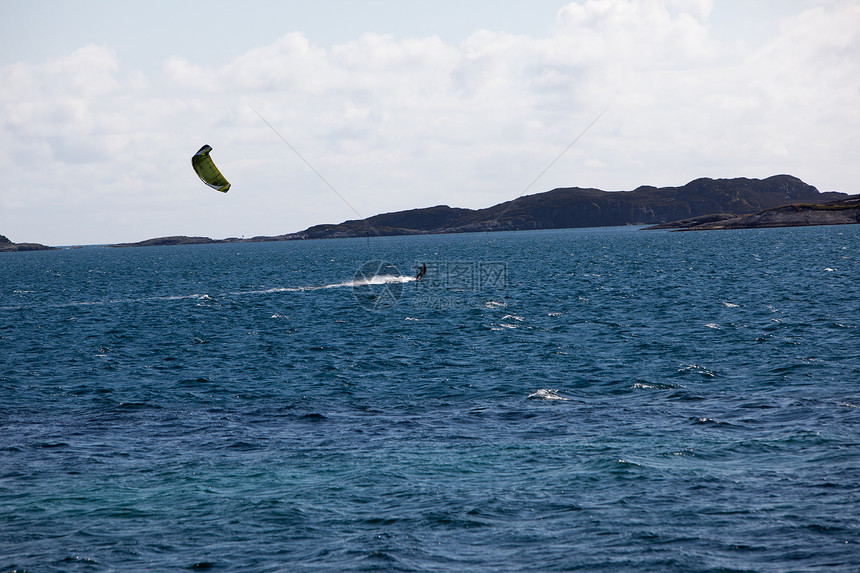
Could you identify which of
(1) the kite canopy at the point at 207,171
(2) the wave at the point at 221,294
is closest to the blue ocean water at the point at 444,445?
(1) the kite canopy at the point at 207,171

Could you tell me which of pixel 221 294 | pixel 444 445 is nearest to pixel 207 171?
pixel 444 445

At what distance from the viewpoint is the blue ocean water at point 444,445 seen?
18969 millimetres

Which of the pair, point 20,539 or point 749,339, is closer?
point 20,539

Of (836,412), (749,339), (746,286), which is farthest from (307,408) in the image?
(746,286)

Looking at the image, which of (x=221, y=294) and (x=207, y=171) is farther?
(x=221, y=294)

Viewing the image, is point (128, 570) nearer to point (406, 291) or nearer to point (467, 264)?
point (406, 291)

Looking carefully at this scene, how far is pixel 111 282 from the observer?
126625 mm

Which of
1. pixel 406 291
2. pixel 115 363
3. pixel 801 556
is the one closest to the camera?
pixel 801 556

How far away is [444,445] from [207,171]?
23.4 meters

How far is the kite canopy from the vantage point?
134 feet

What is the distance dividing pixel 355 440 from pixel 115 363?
25019 mm

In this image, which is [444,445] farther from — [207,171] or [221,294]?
[221,294]

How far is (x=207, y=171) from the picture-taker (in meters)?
41.7

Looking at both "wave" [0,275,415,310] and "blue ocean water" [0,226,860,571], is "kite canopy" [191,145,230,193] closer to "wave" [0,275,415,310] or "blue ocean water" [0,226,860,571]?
"blue ocean water" [0,226,860,571]
